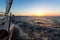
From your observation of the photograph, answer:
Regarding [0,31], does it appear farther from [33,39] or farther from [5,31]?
[33,39]

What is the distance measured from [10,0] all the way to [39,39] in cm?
538

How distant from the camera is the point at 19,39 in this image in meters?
12.3

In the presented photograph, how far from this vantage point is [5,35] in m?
7.04

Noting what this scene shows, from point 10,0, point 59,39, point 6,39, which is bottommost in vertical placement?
point 59,39

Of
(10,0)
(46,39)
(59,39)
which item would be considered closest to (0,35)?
(10,0)

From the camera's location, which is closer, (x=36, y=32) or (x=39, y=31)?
(x=36, y=32)

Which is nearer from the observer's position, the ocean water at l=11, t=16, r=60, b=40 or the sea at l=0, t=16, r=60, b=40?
the sea at l=0, t=16, r=60, b=40

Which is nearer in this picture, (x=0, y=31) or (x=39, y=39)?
(x=0, y=31)

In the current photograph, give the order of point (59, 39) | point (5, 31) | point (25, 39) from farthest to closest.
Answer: point (59, 39)
point (25, 39)
point (5, 31)

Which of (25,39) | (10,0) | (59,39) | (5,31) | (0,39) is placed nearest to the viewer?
(0,39)

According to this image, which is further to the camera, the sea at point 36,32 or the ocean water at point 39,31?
the ocean water at point 39,31

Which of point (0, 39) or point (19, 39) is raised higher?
point (0, 39)

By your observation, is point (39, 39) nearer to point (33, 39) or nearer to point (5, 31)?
point (33, 39)

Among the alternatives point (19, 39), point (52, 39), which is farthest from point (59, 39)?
point (19, 39)
